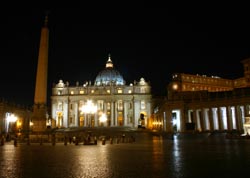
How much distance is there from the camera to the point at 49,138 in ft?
91.2

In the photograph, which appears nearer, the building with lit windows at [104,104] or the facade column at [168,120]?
the facade column at [168,120]

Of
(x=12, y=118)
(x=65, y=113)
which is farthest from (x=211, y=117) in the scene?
(x=65, y=113)

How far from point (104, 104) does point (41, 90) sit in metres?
71.0

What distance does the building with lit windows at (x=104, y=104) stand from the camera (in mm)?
95375

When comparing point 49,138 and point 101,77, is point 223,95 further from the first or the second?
point 101,77

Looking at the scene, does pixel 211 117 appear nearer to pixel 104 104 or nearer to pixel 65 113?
pixel 104 104

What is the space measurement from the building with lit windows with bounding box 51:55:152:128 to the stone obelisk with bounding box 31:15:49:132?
68305mm

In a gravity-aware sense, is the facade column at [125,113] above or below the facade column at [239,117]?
above

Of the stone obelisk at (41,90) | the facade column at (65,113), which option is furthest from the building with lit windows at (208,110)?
the facade column at (65,113)

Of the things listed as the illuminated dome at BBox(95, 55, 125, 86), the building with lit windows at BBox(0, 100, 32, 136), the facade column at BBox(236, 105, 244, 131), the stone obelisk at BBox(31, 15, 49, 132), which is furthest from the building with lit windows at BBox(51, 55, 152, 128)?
the stone obelisk at BBox(31, 15, 49, 132)

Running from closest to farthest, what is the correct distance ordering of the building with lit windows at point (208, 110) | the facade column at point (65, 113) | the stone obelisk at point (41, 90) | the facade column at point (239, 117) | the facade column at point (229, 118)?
the stone obelisk at point (41, 90)
the facade column at point (239, 117)
the building with lit windows at point (208, 110)
the facade column at point (229, 118)
the facade column at point (65, 113)

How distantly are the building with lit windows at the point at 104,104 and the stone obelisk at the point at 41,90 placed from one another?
224 ft

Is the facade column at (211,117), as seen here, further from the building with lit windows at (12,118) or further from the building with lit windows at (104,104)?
the building with lit windows at (104,104)

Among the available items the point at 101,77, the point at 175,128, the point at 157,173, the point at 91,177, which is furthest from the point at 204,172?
the point at 101,77
